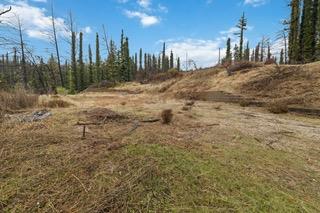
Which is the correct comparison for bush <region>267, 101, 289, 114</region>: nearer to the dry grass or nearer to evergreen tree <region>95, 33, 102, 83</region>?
the dry grass

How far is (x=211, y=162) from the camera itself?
3.51 meters

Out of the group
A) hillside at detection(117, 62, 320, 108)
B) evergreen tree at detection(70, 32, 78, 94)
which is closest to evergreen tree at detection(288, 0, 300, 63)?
hillside at detection(117, 62, 320, 108)

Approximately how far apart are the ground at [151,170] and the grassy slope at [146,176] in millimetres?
10

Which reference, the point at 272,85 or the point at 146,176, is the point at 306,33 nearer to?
the point at 272,85

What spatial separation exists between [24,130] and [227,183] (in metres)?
3.54

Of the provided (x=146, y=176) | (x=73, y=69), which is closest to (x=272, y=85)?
(x=146, y=176)

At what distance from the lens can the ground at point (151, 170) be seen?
2.56 metres

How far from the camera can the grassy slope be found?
255 centimetres

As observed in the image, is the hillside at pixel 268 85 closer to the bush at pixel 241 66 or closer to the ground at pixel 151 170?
the bush at pixel 241 66

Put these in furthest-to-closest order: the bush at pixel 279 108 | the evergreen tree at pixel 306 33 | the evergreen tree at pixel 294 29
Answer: the evergreen tree at pixel 294 29 → the evergreen tree at pixel 306 33 → the bush at pixel 279 108

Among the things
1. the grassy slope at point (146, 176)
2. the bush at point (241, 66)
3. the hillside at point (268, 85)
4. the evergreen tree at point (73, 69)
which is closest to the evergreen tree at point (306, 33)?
the bush at point (241, 66)

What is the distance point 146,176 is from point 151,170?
133 mm

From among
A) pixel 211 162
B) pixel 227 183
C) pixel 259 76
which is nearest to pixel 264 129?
pixel 211 162

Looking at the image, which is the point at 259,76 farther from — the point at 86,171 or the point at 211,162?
the point at 86,171
